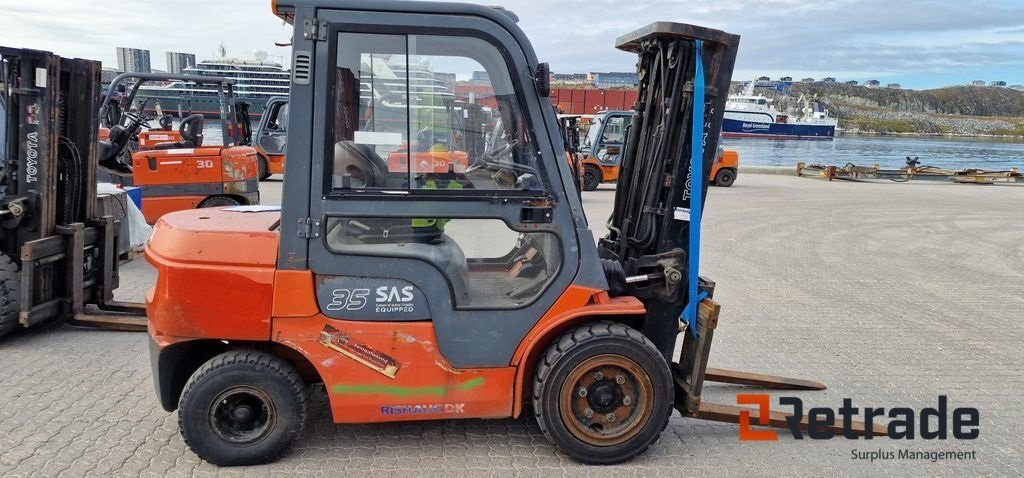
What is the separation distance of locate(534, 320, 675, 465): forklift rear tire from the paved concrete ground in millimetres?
148

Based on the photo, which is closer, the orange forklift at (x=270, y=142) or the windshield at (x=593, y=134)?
the orange forklift at (x=270, y=142)

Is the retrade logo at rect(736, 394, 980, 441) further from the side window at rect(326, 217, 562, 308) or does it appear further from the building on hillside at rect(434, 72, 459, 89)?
the building on hillside at rect(434, 72, 459, 89)

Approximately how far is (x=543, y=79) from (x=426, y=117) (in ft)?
1.88

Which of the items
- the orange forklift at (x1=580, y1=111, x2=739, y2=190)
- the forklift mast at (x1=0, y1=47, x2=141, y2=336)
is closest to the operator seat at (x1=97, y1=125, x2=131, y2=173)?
the forklift mast at (x1=0, y1=47, x2=141, y2=336)

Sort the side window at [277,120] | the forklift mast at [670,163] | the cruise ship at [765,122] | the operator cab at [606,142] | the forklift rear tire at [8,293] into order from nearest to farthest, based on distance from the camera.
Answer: the forklift mast at [670,163] < the forklift rear tire at [8,293] < the side window at [277,120] < the operator cab at [606,142] < the cruise ship at [765,122]

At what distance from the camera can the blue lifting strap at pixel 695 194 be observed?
3.50 m

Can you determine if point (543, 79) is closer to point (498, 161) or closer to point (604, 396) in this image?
point (498, 161)

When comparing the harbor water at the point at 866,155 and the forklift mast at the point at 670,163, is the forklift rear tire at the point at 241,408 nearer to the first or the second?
the forklift mast at the point at 670,163

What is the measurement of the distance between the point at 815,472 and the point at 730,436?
500 mm

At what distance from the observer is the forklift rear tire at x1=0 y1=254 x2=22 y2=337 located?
5.27m

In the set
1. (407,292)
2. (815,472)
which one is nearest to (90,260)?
(407,292)

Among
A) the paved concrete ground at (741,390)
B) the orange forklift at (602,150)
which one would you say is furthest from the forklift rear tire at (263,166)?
the paved concrete ground at (741,390)

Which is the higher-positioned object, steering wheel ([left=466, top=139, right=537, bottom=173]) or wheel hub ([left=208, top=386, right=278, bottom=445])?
steering wheel ([left=466, top=139, right=537, bottom=173])

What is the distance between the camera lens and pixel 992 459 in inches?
153
